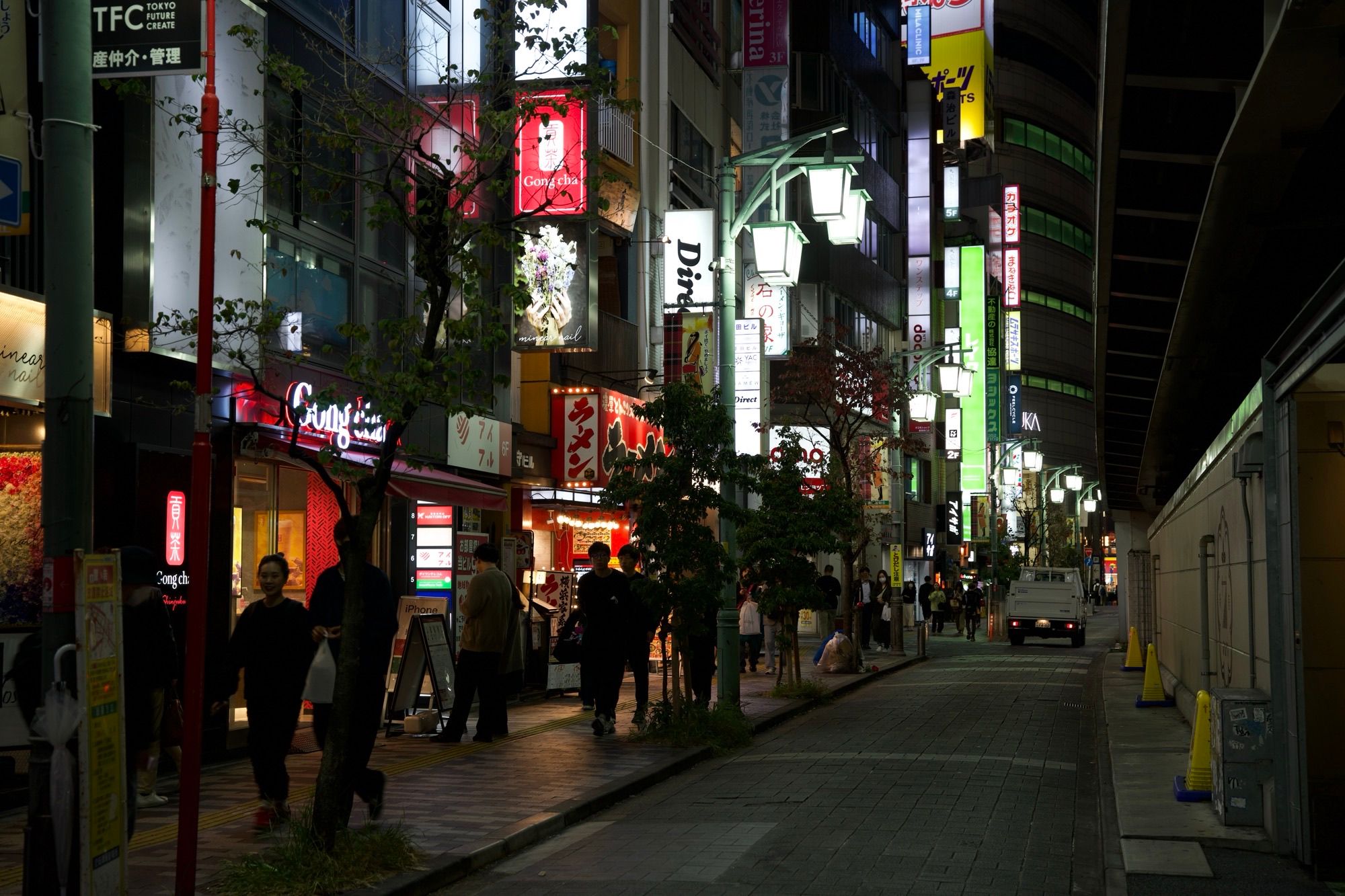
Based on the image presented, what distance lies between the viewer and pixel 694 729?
15672 mm

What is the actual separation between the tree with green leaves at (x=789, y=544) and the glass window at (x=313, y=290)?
5701 millimetres

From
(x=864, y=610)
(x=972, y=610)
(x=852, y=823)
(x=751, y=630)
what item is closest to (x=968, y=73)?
(x=972, y=610)

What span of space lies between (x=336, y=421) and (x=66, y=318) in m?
10.1

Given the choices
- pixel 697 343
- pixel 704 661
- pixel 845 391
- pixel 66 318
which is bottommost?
pixel 704 661

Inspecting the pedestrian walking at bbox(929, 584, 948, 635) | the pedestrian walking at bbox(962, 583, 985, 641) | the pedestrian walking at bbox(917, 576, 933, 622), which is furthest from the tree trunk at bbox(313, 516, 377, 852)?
the pedestrian walking at bbox(929, 584, 948, 635)

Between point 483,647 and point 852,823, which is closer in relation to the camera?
point 852,823

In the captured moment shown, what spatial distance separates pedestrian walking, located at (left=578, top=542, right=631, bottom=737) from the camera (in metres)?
16.0

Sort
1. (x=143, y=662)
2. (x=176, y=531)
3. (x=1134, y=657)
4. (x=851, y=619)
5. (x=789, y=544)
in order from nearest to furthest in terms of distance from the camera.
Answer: (x=143, y=662)
(x=176, y=531)
(x=789, y=544)
(x=1134, y=657)
(x=851, y=619)

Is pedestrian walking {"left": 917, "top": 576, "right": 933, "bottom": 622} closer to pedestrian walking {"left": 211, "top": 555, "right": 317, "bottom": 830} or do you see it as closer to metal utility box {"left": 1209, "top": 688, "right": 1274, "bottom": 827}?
metal utility box {"left": 1209, "top": 688, "right": 1274, "bottom": 827}

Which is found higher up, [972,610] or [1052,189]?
[1052,189]

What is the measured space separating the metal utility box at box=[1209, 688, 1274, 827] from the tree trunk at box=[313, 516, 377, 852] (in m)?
5.64

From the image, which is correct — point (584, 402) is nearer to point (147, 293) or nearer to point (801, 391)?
point (801, 391)

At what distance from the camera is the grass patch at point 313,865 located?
8.15m

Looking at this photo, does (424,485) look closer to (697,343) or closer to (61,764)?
(61,764)
